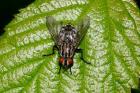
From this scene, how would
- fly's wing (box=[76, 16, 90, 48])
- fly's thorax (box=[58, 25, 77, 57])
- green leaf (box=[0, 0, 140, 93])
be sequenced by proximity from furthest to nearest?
fly's thorax (box=[58, 25, 77, 57]), fly's wing (box=[76, 16, 90, 48]), green leaf (box=[0, 0, 140, 93])

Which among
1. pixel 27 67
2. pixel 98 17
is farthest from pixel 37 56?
pixel 98 17

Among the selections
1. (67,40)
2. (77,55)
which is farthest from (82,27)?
(67,40)

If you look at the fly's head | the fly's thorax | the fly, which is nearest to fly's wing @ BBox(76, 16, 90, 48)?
the fly

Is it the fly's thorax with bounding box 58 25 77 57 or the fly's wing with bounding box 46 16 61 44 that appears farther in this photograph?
the fly's thorax with bounding box 58 25 77 57

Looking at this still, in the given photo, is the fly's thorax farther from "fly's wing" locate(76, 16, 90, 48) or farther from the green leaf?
the green leaf

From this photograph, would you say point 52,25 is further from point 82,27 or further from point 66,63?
point 66,63

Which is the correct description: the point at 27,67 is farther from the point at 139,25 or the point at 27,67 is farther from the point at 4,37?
the point at 139,25

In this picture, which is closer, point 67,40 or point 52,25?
point 52,25
